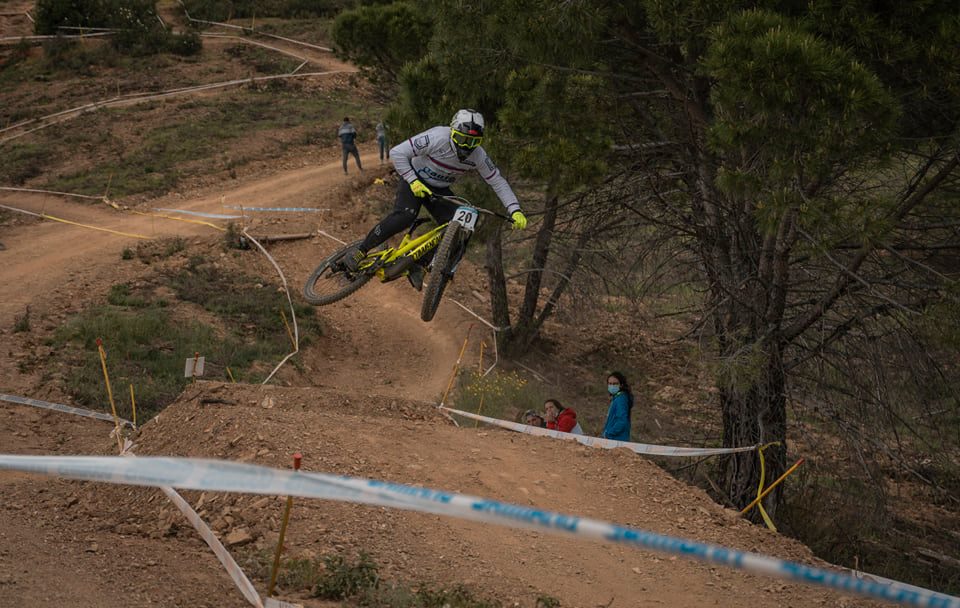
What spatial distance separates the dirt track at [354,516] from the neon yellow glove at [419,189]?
2332 mm

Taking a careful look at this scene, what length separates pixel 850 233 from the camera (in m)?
7.62

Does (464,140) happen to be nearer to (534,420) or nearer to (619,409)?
(619,409)

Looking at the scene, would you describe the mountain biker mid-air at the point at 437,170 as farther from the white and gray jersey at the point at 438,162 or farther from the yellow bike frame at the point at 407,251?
the yellow bike frame at the point at 407,251

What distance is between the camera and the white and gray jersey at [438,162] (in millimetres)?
8914

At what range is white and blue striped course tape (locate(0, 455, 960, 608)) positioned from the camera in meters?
2.73

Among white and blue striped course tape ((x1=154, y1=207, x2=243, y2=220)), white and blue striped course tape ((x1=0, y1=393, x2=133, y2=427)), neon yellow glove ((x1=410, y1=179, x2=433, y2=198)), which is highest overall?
neon yellow glove ((x1=410, y1=179, x2=433, y2=198))

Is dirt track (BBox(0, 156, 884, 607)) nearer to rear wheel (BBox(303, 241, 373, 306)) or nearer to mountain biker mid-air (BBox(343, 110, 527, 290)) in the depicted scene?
rear wheel (BBox(303, 241, 373, 306))

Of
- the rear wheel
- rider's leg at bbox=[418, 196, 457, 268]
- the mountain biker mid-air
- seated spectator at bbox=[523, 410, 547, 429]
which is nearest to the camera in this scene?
the mountain biker mid-air

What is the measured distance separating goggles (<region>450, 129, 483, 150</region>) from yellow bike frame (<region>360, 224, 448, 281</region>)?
1.00m

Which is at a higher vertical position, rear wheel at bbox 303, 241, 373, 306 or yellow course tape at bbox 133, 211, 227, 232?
rear wheel at bbox 303, 241, 373, 306

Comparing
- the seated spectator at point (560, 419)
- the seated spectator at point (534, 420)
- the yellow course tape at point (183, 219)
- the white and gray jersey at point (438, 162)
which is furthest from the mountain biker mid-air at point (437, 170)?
the yellow course tape at point (183, 219)

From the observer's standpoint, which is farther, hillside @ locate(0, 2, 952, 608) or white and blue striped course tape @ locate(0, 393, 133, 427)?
white and blue striped course tape @ locate(0, 393, 133, 427)

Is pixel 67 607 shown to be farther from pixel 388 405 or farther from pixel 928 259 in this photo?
pixel 928 259

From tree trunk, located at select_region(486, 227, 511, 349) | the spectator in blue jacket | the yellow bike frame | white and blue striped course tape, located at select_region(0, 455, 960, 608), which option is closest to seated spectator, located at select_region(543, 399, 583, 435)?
the spectator in blue jacket
